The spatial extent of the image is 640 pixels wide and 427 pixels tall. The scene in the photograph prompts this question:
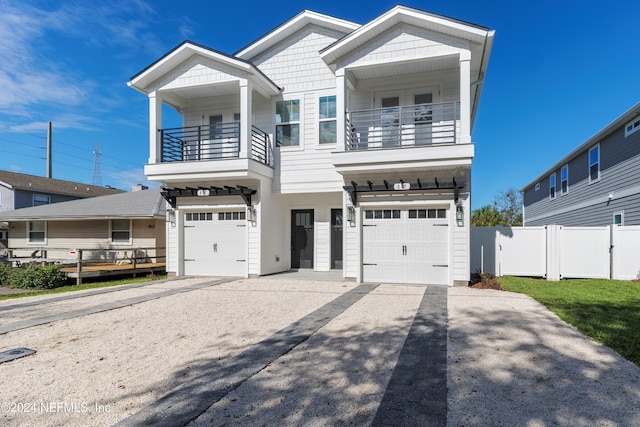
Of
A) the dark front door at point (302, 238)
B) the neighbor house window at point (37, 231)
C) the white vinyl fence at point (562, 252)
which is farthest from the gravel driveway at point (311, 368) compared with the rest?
the neighbor house window at point (37, 231)

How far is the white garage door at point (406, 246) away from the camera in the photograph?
10148 millimetres

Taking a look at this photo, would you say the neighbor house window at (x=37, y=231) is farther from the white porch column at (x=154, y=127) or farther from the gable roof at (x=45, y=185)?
Result: the white porch column at (x=154, y=127)

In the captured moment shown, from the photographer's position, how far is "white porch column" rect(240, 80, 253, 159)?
442 inches

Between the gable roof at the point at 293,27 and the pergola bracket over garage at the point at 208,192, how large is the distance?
16.9 feet

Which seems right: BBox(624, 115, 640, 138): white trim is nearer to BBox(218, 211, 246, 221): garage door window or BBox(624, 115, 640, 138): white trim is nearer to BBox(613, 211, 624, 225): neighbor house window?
BBox(613, 211, 624, 225): neighbor house window

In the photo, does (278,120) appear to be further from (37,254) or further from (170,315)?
(37,254)

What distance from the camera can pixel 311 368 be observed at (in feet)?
13.5

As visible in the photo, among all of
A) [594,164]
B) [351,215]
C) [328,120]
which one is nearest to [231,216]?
[351,215]

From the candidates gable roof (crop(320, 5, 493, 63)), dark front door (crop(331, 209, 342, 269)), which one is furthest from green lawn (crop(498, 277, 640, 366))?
gable roof (crop(320, 5, 493, 63))

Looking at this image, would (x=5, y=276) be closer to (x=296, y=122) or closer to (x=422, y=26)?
(x=296, y=122)

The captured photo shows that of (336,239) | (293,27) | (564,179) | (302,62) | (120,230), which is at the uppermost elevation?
(293,27)

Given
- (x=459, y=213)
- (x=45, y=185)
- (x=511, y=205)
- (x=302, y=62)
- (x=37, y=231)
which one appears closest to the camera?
(x=459, y=213)

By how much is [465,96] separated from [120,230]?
1500 cm

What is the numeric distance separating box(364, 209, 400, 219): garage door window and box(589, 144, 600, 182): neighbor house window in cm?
1134
